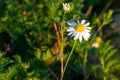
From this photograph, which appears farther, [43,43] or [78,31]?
[43,43]

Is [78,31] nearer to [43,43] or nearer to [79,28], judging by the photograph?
[79,28]

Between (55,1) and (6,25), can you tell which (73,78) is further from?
(55,1)

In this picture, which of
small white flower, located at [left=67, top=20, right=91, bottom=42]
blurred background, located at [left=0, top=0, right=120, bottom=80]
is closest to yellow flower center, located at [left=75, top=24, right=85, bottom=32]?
small white flower, located at [left=67, top=20, right=91, bottom=42]

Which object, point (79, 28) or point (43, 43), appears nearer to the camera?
point (79, 28)

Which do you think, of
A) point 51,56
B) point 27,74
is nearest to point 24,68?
point 27,74

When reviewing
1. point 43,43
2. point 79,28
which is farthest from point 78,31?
point 43,43

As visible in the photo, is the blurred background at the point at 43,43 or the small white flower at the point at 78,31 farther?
the blurred background at the point at 43,43

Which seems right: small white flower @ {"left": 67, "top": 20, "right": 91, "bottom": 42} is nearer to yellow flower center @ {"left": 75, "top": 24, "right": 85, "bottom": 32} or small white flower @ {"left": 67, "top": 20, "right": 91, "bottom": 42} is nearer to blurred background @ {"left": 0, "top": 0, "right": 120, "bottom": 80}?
yellow flower center @ {"left": 75, "top": 24, "right": 85, "bottom": 32}

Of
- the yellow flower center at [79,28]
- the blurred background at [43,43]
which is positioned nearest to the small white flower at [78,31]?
the yellow flower center at [79,28]

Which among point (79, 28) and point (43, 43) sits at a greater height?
point (79, 28)

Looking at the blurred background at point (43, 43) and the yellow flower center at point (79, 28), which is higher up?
the yellow flower center at point (79, 28)

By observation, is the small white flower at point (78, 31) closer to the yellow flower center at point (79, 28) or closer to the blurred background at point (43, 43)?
the yellow flower center at point (79, 28)
